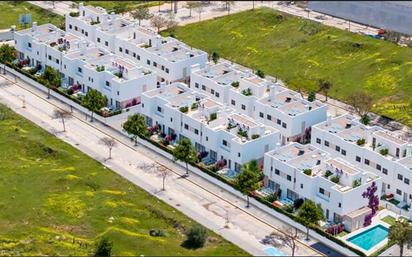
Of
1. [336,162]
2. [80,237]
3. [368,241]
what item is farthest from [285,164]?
[80,237]

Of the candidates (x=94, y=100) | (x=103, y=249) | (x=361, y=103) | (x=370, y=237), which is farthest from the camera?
(x=361, y=103)

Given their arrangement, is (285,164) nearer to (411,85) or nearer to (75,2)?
(411,85)

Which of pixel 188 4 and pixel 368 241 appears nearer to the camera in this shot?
pixel 368 241

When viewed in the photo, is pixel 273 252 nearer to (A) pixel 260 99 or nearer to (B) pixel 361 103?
(A) pixel 260 99

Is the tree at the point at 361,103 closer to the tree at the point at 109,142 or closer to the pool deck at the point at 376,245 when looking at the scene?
the pool deck at the point at 376,245

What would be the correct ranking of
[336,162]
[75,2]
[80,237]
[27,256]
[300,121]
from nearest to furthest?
[27,256]
[80,237]
[336,162]
[300,121]
[75,2]

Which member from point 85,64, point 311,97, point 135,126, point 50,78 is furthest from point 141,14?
point 135,126

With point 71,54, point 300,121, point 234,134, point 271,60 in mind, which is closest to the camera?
point 234,134
